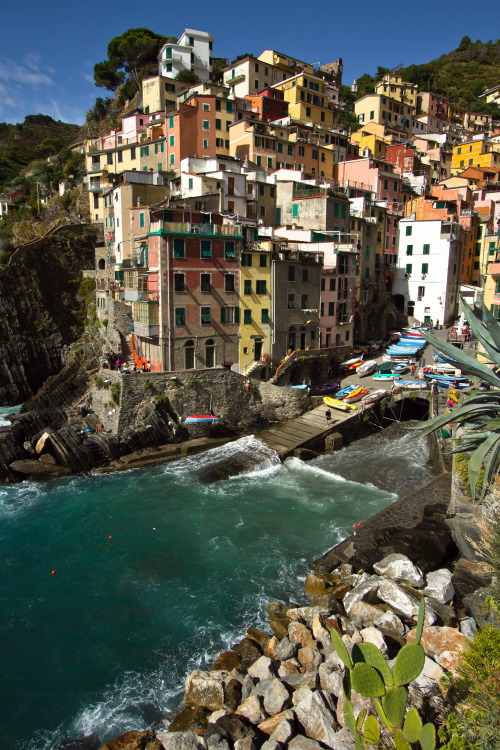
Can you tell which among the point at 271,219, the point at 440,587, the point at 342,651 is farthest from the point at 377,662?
the point at 271,219

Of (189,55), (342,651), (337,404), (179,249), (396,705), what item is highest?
(189,55)

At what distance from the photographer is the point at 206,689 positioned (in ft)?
45.3

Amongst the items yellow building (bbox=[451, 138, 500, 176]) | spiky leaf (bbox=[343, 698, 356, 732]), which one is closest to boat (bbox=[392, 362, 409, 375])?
spiky leaf (bbox=[343, 698, 356, 732])

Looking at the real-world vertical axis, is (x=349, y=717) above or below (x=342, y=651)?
below

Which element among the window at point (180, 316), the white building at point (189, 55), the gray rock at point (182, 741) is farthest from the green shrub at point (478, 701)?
the white building at point (189, 55)

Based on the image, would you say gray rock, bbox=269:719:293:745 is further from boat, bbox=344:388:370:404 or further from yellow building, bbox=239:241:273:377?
yellow building, bbox=239:241:273:377

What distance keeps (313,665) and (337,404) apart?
2465 centimetres

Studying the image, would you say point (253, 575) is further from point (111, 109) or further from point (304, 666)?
point (111, 109)

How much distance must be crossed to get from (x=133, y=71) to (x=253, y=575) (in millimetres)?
93284

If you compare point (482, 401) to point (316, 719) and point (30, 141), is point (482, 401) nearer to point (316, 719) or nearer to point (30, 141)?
point (316, 719)

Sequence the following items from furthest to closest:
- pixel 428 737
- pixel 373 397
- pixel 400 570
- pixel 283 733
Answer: pixel 373 397
pixel 400 570
pixel 283 733
pixel 428 737

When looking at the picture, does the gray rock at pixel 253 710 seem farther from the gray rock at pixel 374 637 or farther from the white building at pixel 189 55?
the white building at pixel 189 55

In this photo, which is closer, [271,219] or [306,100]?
[271,219]

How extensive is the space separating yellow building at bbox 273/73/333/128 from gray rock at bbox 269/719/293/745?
73.1 m
